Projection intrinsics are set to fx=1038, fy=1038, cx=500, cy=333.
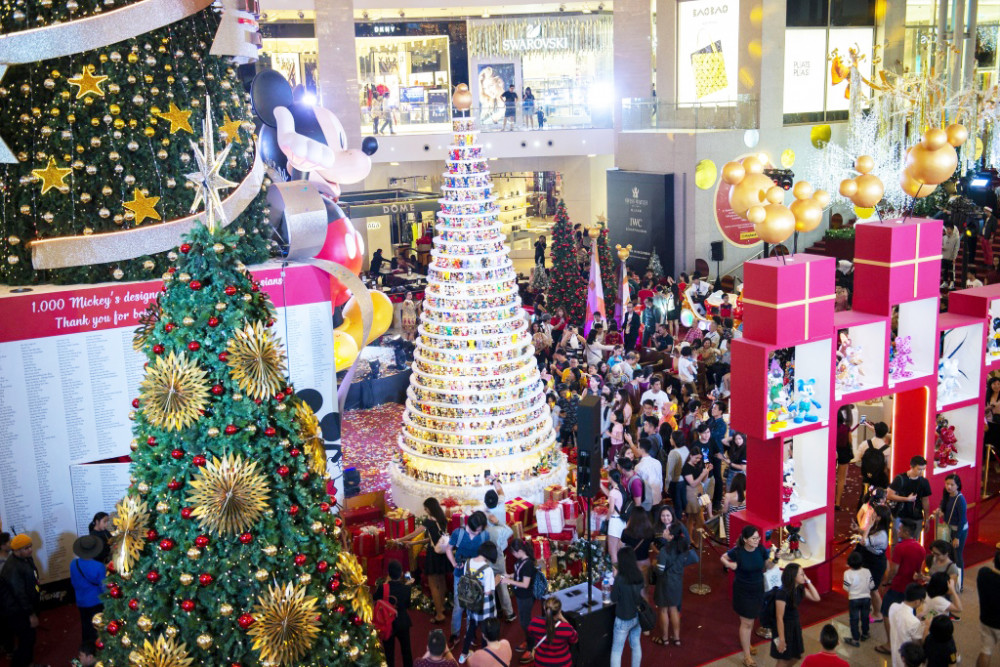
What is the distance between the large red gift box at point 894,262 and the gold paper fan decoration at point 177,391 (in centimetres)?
628

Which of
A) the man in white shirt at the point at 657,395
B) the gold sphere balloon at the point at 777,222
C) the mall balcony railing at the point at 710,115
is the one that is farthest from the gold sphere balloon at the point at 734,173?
the mall balcony railing at the point at 710,115

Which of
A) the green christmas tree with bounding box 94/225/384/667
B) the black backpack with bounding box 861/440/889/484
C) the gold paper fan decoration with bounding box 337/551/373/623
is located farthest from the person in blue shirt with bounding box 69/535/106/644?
the black backpack with bounding box 861/440/889/484

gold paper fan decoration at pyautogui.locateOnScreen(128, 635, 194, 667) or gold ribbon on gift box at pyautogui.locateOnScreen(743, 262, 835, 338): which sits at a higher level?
gold ribbon on gift box at pyautogui.locateOnScreen(743, 262, 835, 338)

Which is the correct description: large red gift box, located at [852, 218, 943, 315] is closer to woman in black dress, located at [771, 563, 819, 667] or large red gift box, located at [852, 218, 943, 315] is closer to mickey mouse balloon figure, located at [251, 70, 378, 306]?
woman in black dress, located at [771, 563, 819, 667]

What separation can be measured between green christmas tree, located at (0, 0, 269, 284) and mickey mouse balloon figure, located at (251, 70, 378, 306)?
1.00 metres

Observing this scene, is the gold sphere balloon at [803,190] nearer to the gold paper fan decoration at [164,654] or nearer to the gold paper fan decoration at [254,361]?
the gold paper fan decoration at [254,361]

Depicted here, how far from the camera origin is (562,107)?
2372 centimetres

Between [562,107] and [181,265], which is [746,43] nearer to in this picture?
[562,107]

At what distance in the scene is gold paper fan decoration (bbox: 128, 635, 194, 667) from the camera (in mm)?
5027

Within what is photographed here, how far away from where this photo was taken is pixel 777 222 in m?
8.48

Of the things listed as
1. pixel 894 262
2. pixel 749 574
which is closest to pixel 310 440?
pixel 749 574

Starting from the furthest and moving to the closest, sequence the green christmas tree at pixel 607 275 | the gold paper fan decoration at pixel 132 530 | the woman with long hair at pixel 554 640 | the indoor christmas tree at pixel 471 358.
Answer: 1. the green christmas tree at pixel 607 275
2. the indoor christmas tree at pixel 471 358
3. the woman with long hair at pixel 554 640
4. the gold paper fan decoration at pixel 132 530

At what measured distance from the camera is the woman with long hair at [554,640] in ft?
22.0

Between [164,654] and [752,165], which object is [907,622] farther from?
[164,654]
